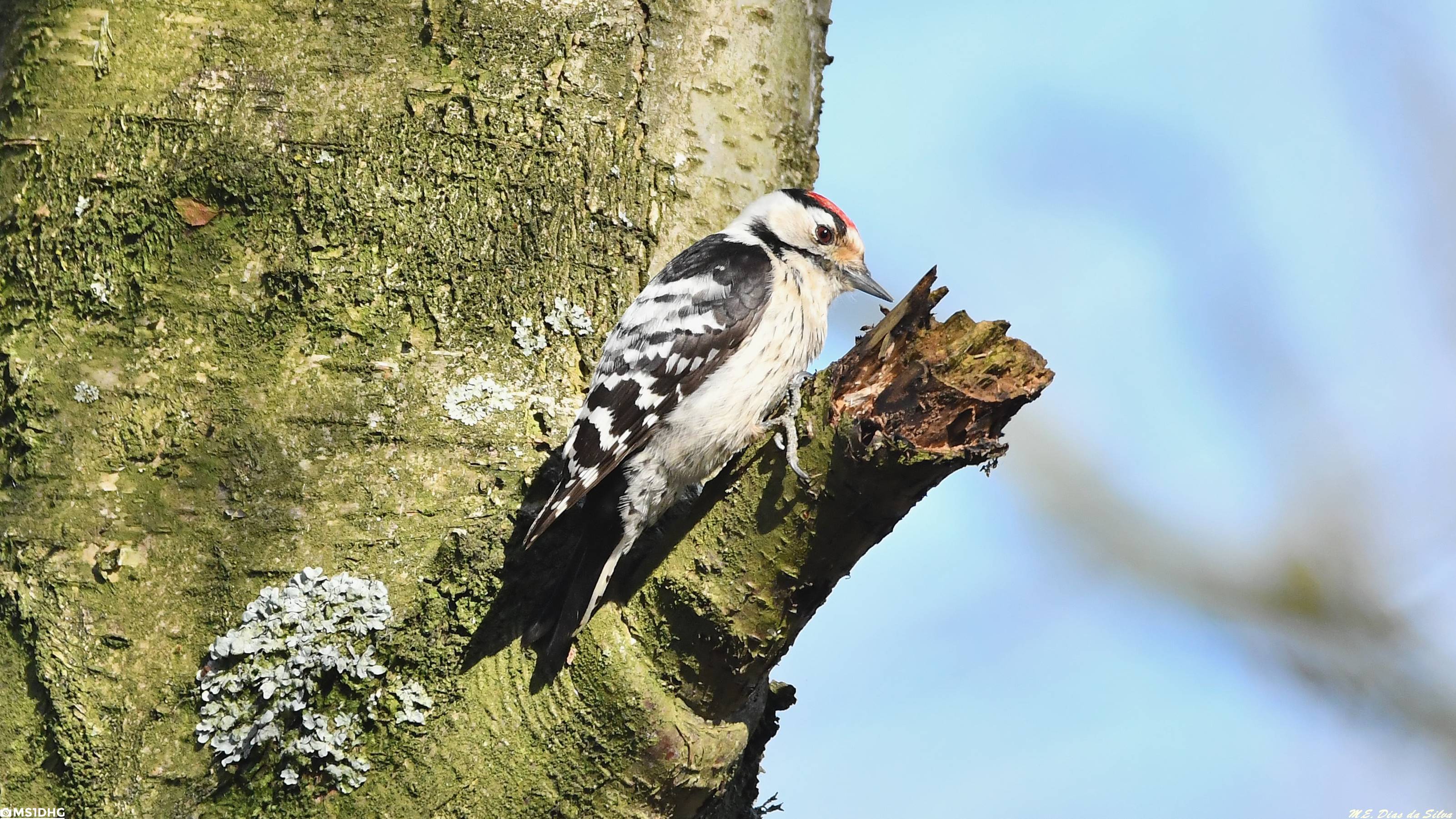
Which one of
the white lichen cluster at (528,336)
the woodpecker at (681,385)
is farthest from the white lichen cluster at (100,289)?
the woodpecker at (681,385)

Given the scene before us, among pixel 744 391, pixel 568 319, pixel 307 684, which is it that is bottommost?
pixel 307 684

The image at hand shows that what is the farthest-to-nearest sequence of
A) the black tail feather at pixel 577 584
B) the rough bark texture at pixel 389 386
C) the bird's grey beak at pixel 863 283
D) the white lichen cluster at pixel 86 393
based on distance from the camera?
the bird's grey beak at pixel 863 283, the white lichen cluster at pixel 86 393, the black tail feather at pixel 577 584, the rough bark texture at pixel 389 386

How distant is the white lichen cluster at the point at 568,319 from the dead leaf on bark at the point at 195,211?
83cm

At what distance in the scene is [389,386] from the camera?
2504 mm

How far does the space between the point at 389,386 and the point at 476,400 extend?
198 millimetres

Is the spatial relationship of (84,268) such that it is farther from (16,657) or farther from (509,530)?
(509,530)

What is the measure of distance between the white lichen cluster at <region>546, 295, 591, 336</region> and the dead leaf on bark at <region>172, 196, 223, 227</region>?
83 cm

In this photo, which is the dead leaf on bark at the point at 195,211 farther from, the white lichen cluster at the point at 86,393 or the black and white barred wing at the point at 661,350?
the black and white barred wing at the point at 661,350

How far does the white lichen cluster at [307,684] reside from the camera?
2.22 meters

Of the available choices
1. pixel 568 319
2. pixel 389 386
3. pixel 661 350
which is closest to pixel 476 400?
pixel 389 386

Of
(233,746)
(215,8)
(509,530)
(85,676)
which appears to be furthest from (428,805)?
(215,8)

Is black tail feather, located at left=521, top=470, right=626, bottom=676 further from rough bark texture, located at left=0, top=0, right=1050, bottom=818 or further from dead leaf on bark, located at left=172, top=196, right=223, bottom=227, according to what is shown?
dead leaf on bark, located at left=172, top=196, right=223, bottom=227

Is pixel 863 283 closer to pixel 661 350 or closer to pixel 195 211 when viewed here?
pixel 661 350


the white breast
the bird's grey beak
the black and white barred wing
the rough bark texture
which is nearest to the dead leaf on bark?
the rough bark texture
